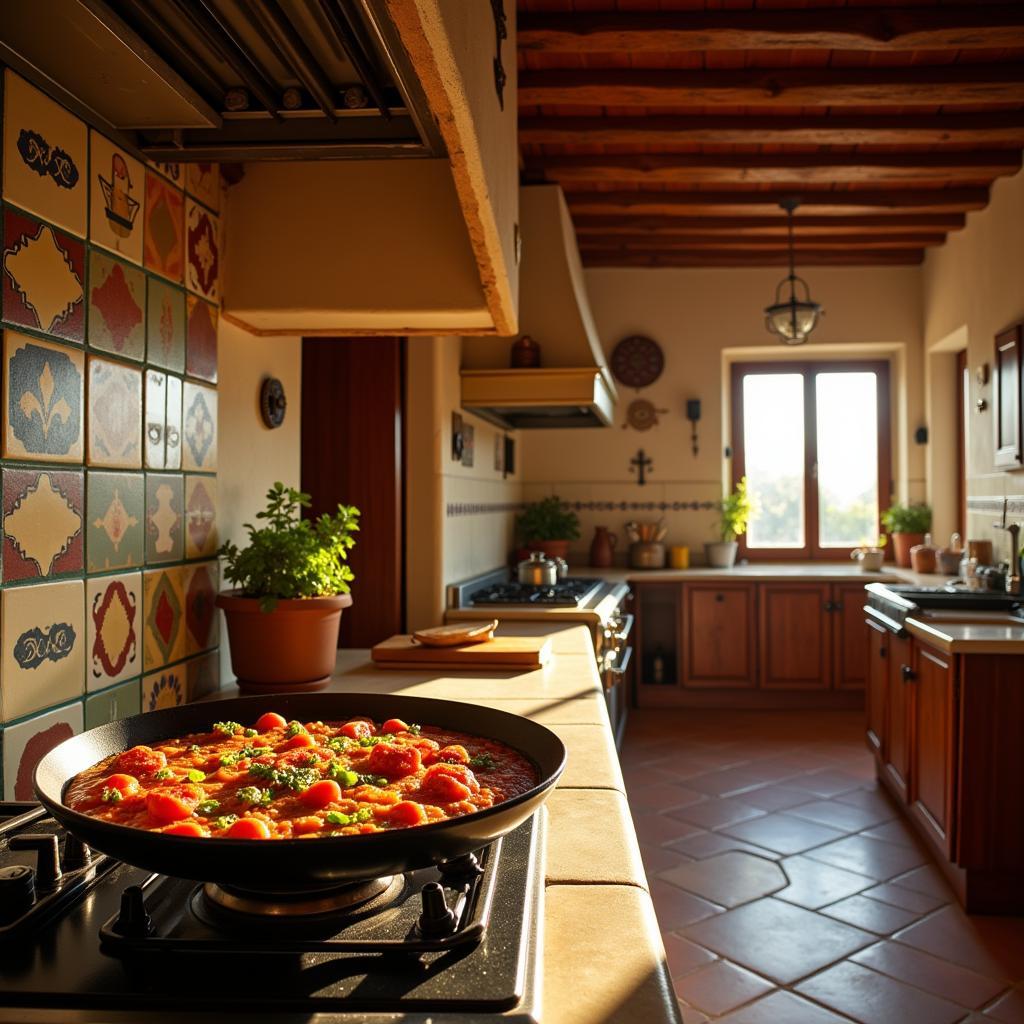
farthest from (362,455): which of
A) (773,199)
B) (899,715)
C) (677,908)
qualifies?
(773,199)

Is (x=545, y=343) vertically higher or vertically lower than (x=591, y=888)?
higher

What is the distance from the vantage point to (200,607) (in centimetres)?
201

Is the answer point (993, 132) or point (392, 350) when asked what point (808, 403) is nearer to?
point (993, 132)

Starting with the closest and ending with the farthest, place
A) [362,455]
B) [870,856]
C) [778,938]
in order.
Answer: [778,938] < [870,856] < [362,455]

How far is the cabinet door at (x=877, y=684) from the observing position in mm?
3793

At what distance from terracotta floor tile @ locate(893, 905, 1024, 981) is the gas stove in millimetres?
2154

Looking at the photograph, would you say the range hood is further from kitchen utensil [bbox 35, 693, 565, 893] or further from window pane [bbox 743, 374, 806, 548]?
kitchen utensil [bbox 35, 693, 565, 893]

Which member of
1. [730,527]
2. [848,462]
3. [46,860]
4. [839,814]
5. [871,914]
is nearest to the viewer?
[46,860]

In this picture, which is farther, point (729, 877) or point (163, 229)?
point (729, 877)

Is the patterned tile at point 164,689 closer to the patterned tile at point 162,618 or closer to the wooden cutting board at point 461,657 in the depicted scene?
the patterned tile at point 162,618

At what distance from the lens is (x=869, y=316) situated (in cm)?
592

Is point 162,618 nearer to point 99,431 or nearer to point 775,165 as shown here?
point 99,431

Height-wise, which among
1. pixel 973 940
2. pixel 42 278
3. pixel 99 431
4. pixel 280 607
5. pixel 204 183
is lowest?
pixel 973 940

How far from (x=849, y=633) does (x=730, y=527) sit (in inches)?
38.0
